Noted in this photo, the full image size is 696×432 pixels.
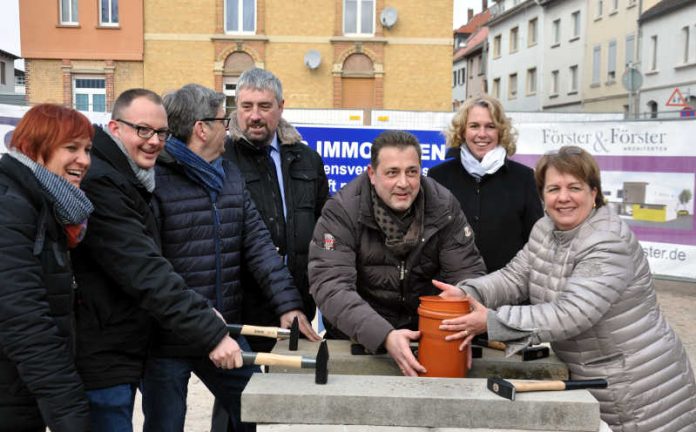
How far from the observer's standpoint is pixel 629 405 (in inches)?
88.7

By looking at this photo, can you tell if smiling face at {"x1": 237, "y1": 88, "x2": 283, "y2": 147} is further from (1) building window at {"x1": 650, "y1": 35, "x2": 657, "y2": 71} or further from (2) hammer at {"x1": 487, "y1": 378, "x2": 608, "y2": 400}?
(1) building window at {"x1": 650, "y1": 35, "x2": 657, "y2": 71}

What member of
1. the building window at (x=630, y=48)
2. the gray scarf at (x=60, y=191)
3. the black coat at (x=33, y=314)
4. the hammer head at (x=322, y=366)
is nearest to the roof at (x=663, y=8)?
the building window at (x=630, y=48)

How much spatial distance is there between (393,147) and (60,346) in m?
1.28

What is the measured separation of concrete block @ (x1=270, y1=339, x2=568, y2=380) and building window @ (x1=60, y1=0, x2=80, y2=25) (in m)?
24.7

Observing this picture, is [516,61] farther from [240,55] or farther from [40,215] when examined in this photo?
[40,215]

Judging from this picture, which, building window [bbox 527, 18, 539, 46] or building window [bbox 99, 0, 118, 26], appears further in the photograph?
building window [bbox 527, 18, 539, 46]

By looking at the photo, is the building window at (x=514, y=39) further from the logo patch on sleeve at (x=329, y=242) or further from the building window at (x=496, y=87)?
the logo patch on sleeve at (x=329, y=242)

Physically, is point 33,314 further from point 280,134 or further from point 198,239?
point 280,134

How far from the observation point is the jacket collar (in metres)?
3.31

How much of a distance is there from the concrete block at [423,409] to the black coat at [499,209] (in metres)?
1.51

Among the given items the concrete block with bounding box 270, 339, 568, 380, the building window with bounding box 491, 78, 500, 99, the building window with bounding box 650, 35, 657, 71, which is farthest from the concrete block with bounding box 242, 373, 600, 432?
the building window with bounding box 491, 78, 500, 99

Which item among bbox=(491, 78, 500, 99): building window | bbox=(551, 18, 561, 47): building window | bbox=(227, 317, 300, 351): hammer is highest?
bbox=(551, 18, 561, 47): building window

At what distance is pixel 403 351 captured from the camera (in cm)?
229

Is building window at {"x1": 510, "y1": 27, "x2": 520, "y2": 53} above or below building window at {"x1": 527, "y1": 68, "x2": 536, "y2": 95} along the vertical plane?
above
